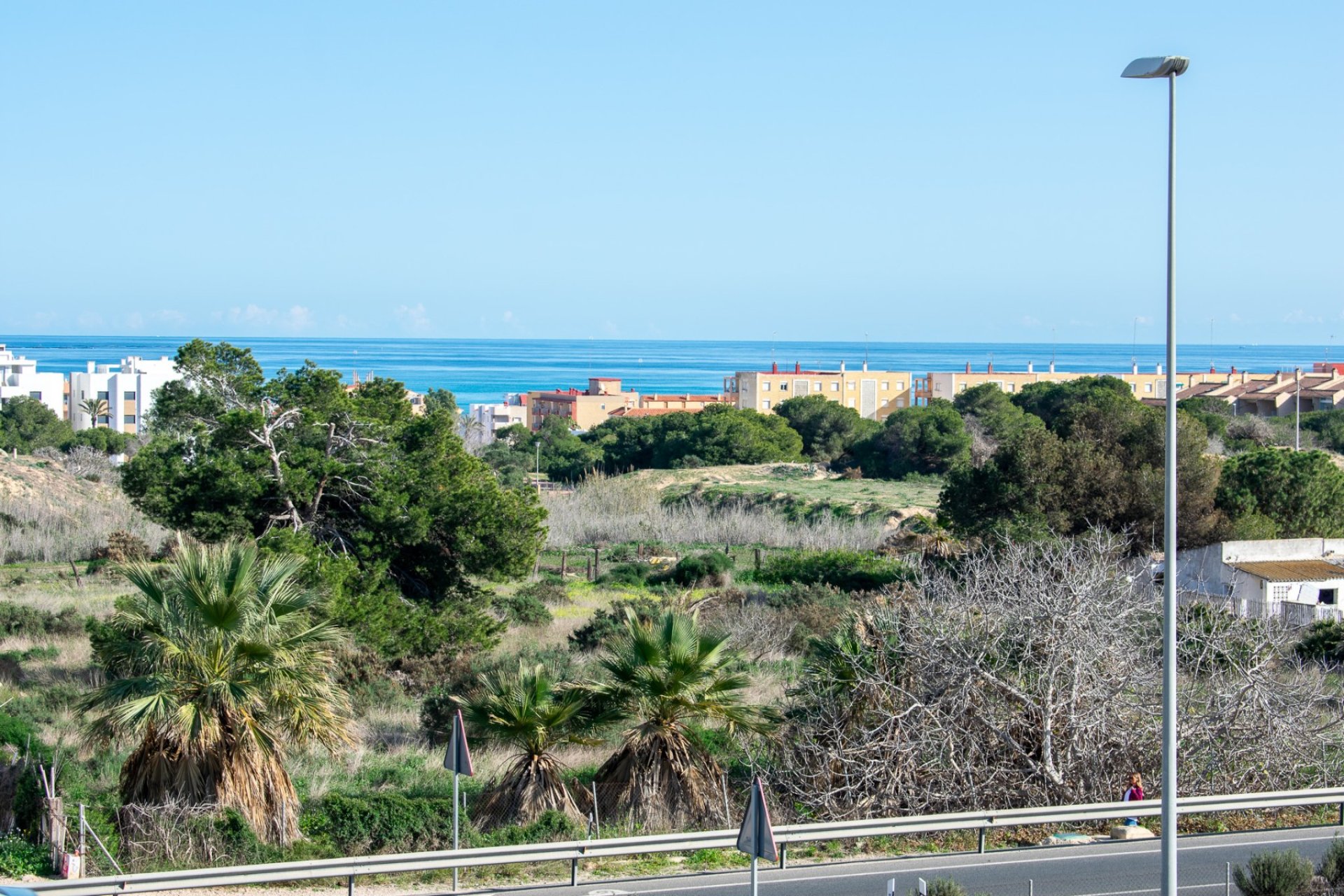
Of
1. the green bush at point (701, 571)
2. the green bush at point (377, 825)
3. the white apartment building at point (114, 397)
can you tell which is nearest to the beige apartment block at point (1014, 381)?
the white apartment building at point (114, 397)

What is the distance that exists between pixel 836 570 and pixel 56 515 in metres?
32.6

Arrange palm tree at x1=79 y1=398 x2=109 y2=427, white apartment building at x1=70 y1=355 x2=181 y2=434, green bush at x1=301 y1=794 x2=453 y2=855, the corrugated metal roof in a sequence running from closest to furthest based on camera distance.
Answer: green bush at x1=301 y1=794 x2=453 y2=855 < the corrugated metal roof < palm tree at x1=79 y1=398 x2=109 y2=427 < white apartment building at x1=70 y1=355 x2=181 y2=434

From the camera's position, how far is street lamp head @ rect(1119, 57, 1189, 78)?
9.45 metres

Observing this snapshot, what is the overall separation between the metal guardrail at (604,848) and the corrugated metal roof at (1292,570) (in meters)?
17.4

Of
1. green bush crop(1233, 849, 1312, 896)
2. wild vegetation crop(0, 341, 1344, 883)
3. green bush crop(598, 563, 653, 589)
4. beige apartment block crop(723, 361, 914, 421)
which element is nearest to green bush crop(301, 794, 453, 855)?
wild vegetation crop(0, 341, 1344, 883)

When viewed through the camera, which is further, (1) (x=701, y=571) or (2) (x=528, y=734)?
(1) (x=701, y=571)

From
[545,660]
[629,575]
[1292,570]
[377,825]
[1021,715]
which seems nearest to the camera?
[377,825]

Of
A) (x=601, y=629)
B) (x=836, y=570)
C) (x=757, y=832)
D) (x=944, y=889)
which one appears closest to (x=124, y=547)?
(x=601, y=629)

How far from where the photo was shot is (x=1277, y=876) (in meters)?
11.7

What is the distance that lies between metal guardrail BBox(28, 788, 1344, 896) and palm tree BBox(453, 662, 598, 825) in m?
1.56

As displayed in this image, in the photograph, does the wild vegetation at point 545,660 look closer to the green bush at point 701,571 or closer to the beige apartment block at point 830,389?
the green bush at point 701,571

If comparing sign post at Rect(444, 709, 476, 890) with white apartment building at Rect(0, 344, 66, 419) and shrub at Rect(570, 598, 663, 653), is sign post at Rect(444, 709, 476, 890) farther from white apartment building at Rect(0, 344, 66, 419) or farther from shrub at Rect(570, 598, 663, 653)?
white apartment building at Rect(0, 344, 66, 419)

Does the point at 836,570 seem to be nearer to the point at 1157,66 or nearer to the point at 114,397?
the point at 1157,66

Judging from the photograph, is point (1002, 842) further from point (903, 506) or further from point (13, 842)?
point (903, 506)
